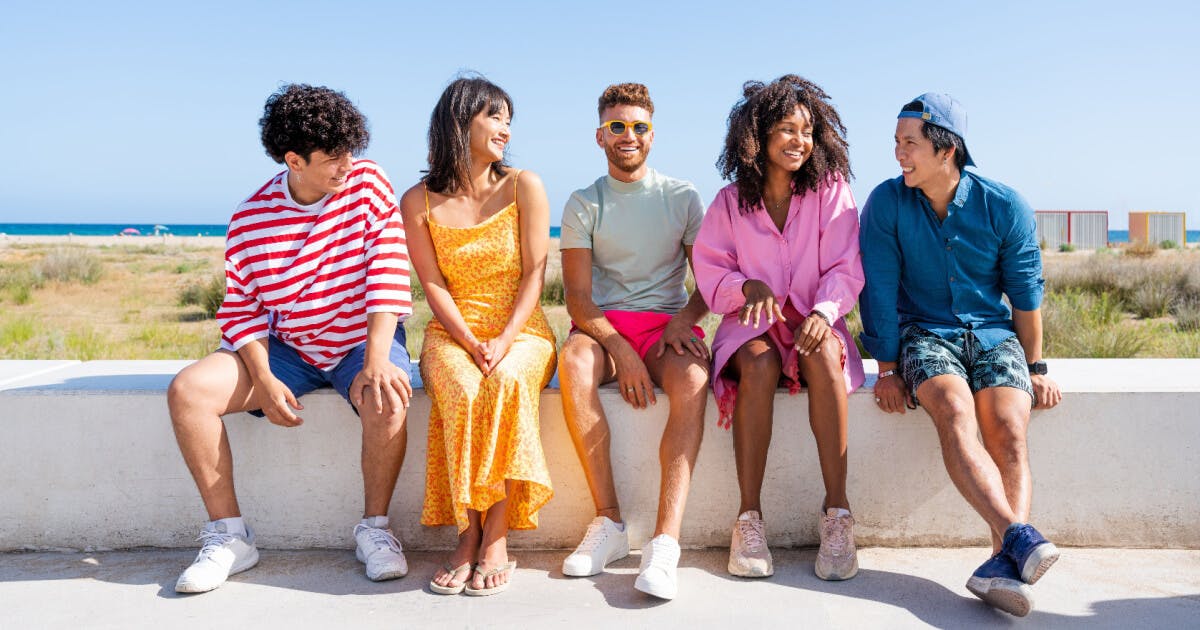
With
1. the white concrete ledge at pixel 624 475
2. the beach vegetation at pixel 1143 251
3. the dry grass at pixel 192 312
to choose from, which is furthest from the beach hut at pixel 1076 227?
the white concrete ledge at pixel 624 475

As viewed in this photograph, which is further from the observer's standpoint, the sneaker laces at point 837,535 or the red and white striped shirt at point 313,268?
the red and white striped shirt at point 313,268

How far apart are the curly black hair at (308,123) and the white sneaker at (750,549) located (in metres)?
1.85

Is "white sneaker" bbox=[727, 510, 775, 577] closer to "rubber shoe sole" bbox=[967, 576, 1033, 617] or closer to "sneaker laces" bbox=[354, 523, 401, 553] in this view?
"rubber shoe sole" bbox=[967, 576, 1033, 617]

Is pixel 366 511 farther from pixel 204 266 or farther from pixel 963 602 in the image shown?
pixel 204 266

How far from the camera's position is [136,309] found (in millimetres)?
13352

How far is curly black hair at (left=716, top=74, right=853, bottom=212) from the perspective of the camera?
338 centimetres

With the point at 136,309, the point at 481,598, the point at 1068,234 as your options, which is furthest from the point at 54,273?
the point at 1068,234

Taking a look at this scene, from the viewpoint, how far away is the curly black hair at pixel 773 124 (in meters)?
3.38

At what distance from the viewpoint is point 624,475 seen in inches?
132

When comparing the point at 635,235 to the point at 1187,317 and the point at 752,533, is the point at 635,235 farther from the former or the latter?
the point at 1187,317

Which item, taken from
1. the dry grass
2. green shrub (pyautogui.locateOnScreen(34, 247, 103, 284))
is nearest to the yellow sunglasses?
the dry grass

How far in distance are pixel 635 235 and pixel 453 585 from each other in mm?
1479

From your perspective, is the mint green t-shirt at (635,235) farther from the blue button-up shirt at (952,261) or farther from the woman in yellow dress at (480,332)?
the blue button-up shirt at (952,261)

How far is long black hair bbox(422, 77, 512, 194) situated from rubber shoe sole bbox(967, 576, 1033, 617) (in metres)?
2.18
